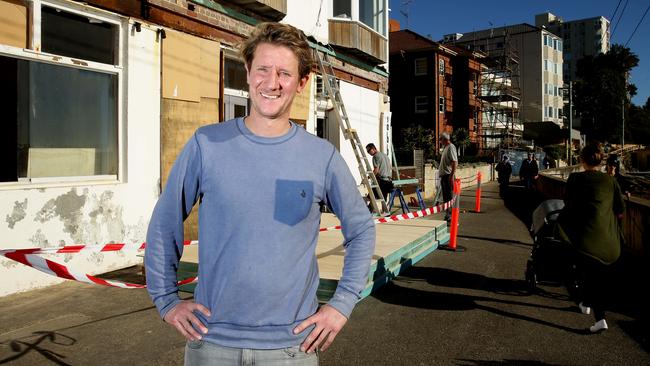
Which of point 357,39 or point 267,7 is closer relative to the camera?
point 267,7

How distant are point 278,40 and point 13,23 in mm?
5844

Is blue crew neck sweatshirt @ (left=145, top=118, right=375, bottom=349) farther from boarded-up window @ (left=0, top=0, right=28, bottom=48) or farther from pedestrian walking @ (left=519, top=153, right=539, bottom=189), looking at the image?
pedestrian walking @ (left=519, top=153, right=539, bottom=189)

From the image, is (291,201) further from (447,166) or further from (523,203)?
(523,203)

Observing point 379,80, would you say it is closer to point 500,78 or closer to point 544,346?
point 544,346

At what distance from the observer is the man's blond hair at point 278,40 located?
193cm

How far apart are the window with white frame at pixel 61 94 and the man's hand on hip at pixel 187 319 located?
5.60 m

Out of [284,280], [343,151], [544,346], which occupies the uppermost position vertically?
[343,151]

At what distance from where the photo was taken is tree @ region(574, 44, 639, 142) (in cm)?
7656

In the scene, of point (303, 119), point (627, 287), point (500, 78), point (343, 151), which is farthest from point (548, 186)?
point (500, 78)

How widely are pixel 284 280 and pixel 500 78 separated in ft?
186

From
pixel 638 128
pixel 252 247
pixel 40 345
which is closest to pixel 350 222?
pixel 252 247

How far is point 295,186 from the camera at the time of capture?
181 cm

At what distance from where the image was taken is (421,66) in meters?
43.8

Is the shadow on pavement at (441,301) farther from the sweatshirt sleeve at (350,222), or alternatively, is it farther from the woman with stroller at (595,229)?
the sweatshirt sleeve at (350,222)
